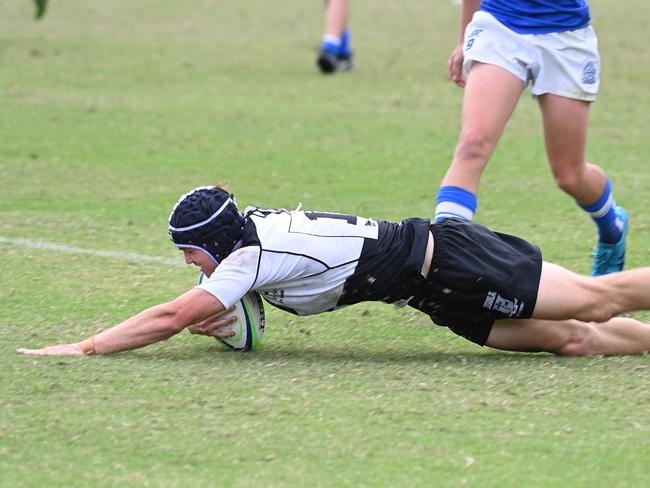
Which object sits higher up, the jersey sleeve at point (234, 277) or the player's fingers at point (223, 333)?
the jersey sleeve at point (234, 277)

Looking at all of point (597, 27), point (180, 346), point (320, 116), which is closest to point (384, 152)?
point (320, 116)

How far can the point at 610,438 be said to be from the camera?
174 inches

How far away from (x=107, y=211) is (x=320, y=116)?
4.00 meters

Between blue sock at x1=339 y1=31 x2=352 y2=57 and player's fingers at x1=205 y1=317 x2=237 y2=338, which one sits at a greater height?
blue sock at x1=339 y1=31 x2=352 y2=57

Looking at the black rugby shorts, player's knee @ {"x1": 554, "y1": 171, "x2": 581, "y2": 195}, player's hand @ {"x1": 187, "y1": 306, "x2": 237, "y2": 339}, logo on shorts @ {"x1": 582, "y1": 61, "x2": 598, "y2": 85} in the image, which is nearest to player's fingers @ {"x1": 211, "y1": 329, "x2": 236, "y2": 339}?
player's hand @ {"x1": 187, "y1": 306, "x2": 237, "y2": 339}

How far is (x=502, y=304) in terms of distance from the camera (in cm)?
529

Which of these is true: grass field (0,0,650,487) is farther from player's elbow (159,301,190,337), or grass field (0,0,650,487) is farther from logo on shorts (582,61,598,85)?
logo on shorts (582,61,598,85)

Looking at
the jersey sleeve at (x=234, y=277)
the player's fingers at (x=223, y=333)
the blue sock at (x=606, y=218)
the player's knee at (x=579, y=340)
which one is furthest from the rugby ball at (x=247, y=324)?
the blue sock at (x=606, y=218)

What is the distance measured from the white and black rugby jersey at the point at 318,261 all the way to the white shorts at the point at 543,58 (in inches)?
46.4

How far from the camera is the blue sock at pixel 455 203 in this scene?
589cm

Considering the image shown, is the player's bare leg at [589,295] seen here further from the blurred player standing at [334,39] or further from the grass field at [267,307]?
the blurred player standing at [334,39]

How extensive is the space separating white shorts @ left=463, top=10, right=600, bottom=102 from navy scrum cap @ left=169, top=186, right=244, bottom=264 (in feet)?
5.33

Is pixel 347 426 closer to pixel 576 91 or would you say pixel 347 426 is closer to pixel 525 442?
pixel 525 442

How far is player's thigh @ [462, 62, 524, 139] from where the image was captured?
6.11 m
